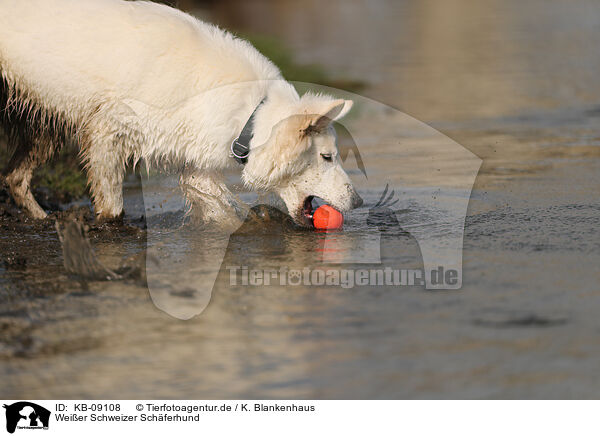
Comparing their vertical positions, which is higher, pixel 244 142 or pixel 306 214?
pixel 244 142

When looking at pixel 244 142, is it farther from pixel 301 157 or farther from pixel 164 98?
pixel 164 98

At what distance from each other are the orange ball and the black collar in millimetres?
751

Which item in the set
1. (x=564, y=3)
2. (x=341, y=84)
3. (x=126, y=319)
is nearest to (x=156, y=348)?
(x=126, y=319)

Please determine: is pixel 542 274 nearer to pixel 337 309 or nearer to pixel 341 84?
pixel 337 309

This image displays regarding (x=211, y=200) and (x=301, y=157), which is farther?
(x=211, y=200)

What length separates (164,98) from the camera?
700 cm

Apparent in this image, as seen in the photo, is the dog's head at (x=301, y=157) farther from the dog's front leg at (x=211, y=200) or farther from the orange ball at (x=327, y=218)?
the dog's front leg at (x=211, y=200)

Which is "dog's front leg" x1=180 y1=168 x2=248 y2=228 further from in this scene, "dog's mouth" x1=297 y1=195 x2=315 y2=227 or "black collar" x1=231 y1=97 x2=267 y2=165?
"black collar" x1=231 y1=97 x2=267 y2=165

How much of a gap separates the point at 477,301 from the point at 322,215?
2.06m

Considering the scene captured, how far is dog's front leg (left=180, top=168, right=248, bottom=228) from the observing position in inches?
297
